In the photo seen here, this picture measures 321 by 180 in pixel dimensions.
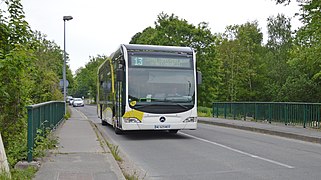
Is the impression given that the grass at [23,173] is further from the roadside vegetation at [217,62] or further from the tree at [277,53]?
the tree at [277,53]

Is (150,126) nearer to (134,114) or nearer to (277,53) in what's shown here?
(134,114)

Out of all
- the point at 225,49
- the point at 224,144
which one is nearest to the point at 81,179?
the point at 224,144

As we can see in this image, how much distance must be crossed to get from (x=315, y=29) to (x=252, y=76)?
144 ft

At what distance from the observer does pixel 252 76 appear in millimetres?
62094

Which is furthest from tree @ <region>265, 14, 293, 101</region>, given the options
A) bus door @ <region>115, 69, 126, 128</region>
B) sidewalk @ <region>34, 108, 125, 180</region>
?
sidewalk @ <region>34, 108, 125, 180</region>

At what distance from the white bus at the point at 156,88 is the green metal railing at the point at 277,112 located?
587cm

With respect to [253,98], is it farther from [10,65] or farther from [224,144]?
[10,65]

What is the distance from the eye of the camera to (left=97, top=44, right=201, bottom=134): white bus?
13.9m

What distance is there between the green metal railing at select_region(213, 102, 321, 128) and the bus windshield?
20.1 feet

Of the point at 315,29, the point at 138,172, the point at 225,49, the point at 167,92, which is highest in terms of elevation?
the point at 225,49

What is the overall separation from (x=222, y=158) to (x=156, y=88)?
473cm

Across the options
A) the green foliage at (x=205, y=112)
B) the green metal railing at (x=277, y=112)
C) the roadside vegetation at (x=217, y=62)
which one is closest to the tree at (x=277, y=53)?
the roadside vegetation at (x=217, y=62)

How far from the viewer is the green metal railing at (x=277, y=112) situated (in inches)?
685

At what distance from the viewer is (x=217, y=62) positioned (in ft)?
171
